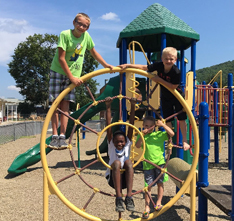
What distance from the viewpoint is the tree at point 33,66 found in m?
31.8

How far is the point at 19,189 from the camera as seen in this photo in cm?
484

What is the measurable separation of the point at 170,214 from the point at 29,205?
214 centimetres

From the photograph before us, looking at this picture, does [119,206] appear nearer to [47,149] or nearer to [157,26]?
[157,26]

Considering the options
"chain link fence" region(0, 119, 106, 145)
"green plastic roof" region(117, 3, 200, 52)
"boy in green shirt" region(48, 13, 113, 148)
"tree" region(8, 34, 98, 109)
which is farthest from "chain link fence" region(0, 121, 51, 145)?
"tree" region(8, 34, 98, 109)

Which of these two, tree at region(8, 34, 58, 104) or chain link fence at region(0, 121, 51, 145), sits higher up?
tree at region(8, 34, 58, 104)

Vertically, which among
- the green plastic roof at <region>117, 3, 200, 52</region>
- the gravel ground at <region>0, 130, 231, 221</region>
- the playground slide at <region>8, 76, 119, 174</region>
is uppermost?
the green plastic roof at <region>117, 3, 200, 52</region>

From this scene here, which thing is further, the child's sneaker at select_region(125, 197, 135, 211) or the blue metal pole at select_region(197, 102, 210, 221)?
the blue metal pole at select_region(197, 102, 210, 221)

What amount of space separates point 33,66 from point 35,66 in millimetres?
253

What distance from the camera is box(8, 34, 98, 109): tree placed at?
31622 mm

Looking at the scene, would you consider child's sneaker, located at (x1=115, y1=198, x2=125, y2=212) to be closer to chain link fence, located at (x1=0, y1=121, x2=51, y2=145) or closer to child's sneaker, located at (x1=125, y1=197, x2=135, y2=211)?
child's sneaker, located at (x1=125, y1=197, x2=135, y2=211)

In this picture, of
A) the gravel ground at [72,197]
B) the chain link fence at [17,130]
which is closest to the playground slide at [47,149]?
the gravel ground at [72,197]

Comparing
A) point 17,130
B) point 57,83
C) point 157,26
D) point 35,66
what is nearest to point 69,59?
point 57,83

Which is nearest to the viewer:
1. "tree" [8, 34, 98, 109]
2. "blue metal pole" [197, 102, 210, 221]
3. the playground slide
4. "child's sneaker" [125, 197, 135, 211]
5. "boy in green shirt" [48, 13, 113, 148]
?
"child's sneaker" [125, 197, 135, 211]

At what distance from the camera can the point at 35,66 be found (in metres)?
32.4
